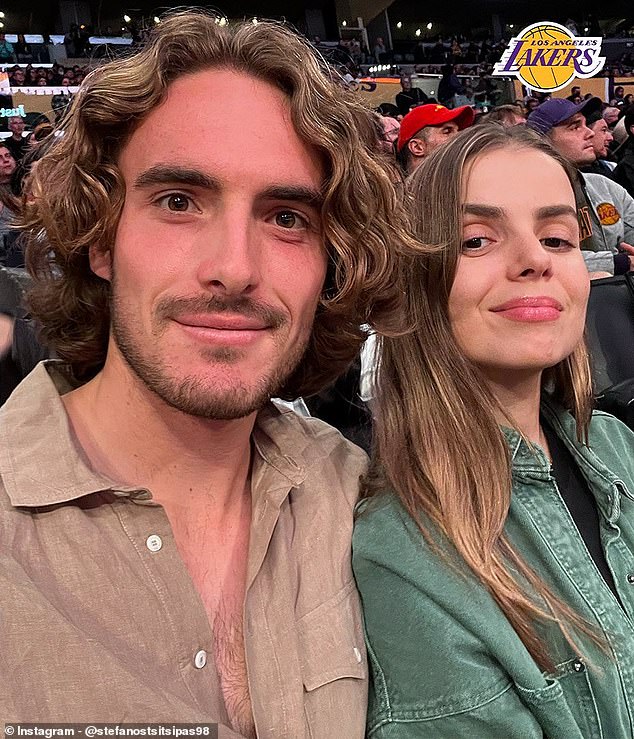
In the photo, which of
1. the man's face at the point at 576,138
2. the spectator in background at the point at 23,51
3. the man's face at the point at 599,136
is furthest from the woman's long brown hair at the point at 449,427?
the spectator in background at the point at 23,51

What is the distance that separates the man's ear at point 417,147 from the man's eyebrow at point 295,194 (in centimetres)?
263

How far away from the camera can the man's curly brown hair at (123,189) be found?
111cm

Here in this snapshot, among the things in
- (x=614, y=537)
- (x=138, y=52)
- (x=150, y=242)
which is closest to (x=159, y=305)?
(x=150, y=242)

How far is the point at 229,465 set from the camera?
1144 mm

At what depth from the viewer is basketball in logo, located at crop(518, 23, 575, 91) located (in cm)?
743

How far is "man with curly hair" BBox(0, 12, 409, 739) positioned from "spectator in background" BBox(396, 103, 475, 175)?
2430mm

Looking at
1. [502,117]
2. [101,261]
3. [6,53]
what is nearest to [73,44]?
[6,53]

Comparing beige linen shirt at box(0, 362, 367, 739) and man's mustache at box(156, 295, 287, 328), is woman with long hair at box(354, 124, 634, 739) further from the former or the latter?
man's mustache at box(156, 295, 287, 328)

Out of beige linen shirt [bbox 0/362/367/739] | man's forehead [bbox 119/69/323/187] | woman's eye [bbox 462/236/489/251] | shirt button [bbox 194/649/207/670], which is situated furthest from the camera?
woman's eye [bbox 462/236/489/251]

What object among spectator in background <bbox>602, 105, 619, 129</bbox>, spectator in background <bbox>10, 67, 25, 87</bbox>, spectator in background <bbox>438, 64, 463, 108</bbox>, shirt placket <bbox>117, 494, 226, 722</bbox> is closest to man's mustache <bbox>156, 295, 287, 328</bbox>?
shirt placket <bbox>117, 494, 226, 722</bbox>

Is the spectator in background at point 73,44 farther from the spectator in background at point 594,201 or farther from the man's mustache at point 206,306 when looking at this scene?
the man's mustache at point 206,306

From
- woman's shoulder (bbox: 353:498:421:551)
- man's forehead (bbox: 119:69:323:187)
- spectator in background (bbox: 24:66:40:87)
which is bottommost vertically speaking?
woman's shoulder (bbox: 353:498:421:551)

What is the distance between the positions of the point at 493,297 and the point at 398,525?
1.27ft

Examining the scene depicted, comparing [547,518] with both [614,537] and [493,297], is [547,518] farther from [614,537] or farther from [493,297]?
[493,297]
